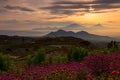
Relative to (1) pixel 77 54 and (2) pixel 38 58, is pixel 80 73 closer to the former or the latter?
(2) pixel 38 58

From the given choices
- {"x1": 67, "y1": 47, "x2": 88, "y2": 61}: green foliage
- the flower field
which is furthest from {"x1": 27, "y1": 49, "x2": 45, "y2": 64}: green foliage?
the flower field

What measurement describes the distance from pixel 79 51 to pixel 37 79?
12041 millimetres

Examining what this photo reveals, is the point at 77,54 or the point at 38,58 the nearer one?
the point at 38,58

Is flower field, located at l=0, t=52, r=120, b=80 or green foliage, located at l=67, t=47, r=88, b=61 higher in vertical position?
flower field, located at l=0, t=52, r=120, b=80

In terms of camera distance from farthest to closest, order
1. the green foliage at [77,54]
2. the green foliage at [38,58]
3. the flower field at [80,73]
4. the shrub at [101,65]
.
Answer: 1. the green foliage at [77,54]
2. the green foliage at [38,58]
3. the shrub at [101,65]
4. the flower field at [80,73]

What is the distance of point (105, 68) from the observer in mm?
13109

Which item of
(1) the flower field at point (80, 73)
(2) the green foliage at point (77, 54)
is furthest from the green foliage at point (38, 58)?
(1) the flower field at point (80, 73)

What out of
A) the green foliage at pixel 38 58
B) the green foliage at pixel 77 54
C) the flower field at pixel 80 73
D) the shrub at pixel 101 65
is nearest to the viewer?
the flower field at pixel 80 73

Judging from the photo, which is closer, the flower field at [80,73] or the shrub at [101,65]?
the flower field at [80,73]

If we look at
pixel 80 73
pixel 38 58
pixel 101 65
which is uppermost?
pixel 80 73

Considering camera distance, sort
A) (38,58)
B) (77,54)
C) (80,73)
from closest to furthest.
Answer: (80,73)
(38,58)
(77,54)

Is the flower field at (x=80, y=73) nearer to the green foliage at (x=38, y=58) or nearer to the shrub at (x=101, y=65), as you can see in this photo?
the shrub at (x=101, y=65)

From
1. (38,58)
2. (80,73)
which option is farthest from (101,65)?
(38,58)

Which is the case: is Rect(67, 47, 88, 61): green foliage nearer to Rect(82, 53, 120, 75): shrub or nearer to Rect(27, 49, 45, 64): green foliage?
Rect(27, 49, 45, 64): green foliage
